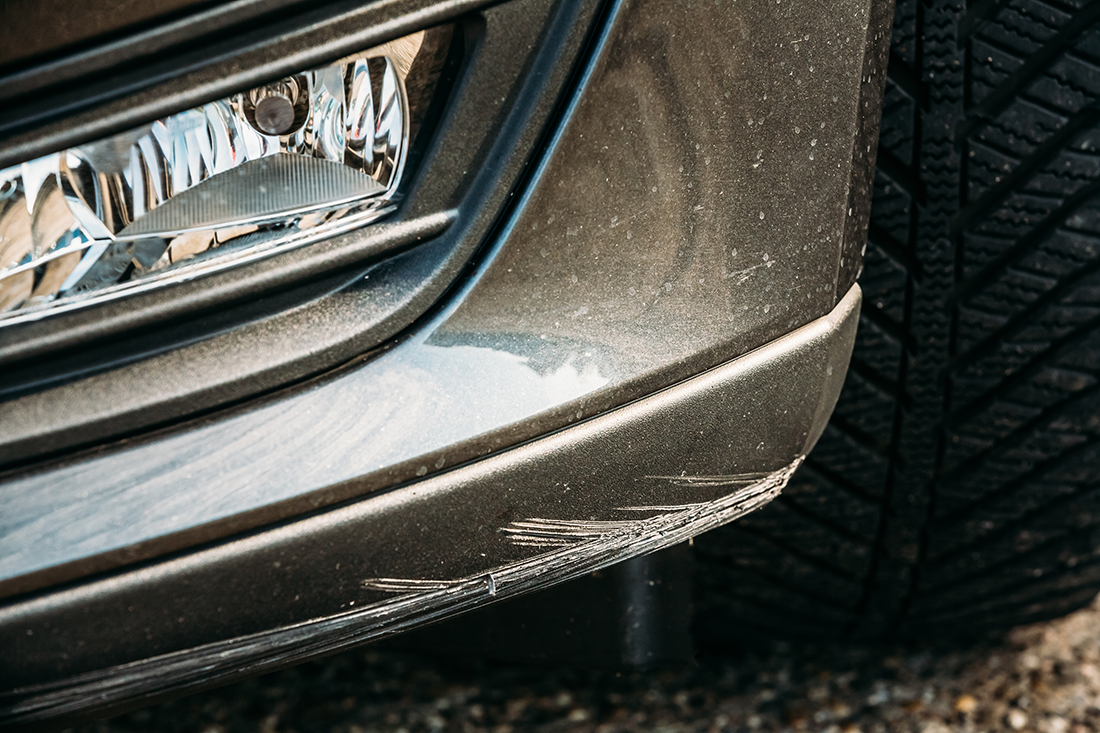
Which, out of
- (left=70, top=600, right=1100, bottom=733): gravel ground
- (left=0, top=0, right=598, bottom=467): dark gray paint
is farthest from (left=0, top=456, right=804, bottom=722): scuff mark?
(left=70, top=600, right=1100, bottom=733): gravel ground

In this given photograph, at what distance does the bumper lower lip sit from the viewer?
0.66 meters

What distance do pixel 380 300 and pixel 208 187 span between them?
0.47 ft

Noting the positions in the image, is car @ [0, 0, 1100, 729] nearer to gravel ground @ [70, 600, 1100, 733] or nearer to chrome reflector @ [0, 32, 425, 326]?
chrome reflector @ [0, 32, 425, 326]

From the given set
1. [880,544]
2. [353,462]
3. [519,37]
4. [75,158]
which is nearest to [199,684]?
[353,462]

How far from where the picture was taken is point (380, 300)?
69cm

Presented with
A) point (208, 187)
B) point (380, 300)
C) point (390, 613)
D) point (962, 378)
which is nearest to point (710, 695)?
point (962, 378)

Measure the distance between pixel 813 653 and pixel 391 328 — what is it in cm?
95

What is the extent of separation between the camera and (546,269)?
68 centimetres

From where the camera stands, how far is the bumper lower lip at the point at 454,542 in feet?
2.16

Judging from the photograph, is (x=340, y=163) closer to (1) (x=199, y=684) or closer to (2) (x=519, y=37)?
(2) (x=519, y=37)

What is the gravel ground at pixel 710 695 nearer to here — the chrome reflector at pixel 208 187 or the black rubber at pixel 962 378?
the black rubber at pixel 962 378

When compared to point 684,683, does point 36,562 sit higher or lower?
higher

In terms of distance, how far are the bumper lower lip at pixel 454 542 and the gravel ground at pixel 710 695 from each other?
0.57 meters

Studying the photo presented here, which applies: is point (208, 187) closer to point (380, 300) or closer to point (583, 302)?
point (380, 300)
